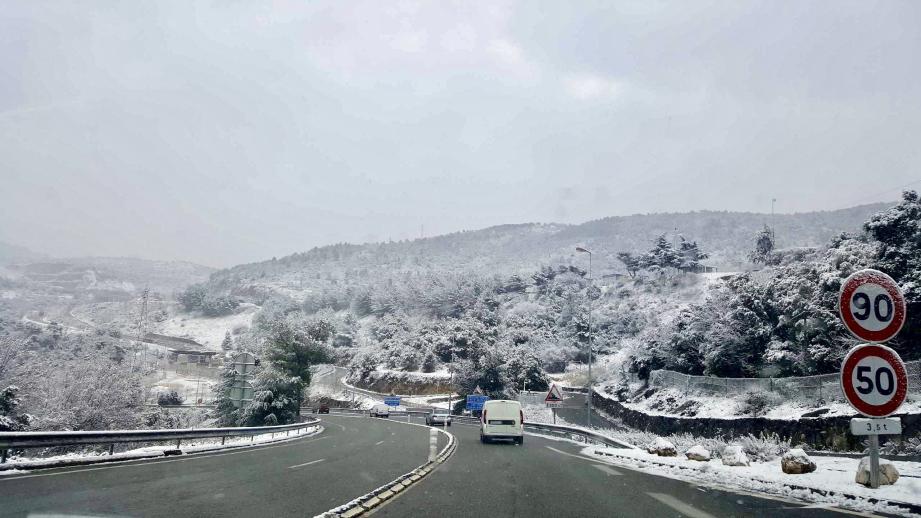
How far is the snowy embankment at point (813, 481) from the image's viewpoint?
8469 millimetres

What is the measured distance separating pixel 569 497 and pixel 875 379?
532 cm

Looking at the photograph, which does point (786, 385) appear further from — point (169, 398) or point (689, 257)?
point (169, 398)

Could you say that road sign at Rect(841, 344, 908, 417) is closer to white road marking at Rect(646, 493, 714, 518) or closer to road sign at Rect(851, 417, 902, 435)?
road sign at Rect(851, 417, 902, 435)

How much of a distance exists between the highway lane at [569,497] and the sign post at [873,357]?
5.22ft

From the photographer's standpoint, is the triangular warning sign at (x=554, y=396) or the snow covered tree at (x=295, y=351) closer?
the triangular warning sign at (x=554, y=396)

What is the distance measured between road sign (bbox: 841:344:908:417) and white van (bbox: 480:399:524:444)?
2296 centimetres

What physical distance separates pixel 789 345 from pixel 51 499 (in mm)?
36943

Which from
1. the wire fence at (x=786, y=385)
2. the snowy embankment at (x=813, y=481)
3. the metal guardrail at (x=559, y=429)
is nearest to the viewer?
the snowy embankment at (x=813, y=481)

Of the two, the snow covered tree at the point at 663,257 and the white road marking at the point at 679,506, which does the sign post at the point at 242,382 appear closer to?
the white road marking at the point at 679,506

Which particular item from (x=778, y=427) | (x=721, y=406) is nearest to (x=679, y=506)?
(x=778, y=427)

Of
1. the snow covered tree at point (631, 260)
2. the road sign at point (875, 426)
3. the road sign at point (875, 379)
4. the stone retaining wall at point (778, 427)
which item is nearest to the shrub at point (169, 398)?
the stone retaining wall at point (778, 427)

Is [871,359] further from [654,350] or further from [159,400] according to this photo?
[159,400]

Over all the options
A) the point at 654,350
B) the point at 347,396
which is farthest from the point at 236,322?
the point at 654,350

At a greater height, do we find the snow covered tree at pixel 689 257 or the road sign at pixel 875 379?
the snow covered tree at pixel 689 257
